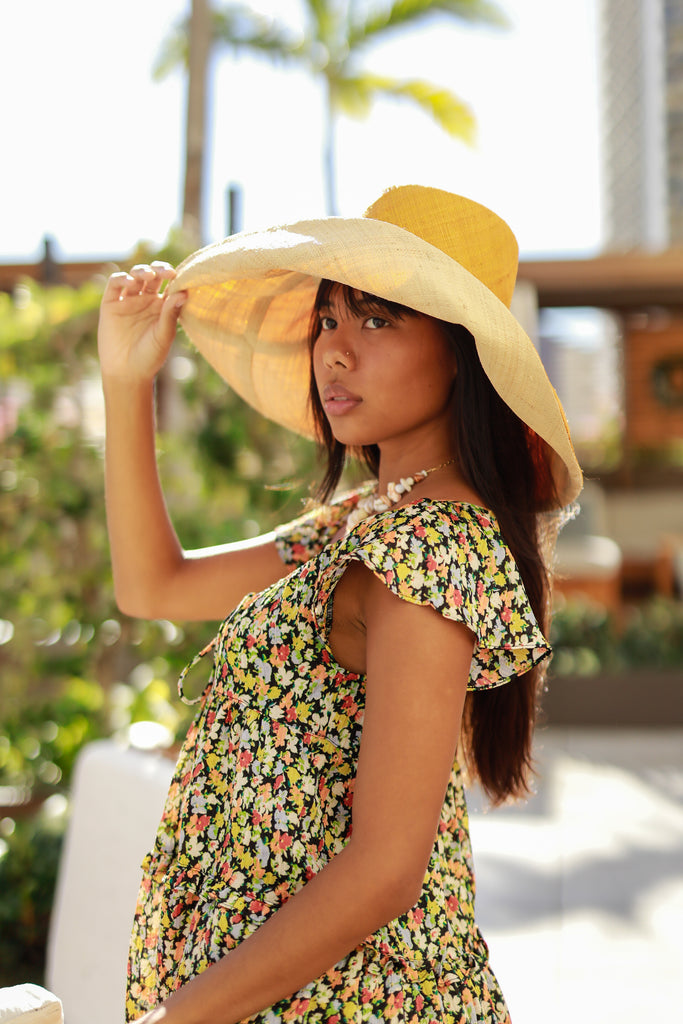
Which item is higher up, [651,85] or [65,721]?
[651,85]

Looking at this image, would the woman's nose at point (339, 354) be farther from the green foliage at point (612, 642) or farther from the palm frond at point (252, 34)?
the palm frond at point (252, 34)

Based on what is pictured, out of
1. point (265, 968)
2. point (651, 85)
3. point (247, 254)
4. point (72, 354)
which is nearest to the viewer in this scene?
point (265, 968)

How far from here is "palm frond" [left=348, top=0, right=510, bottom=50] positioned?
10398mm

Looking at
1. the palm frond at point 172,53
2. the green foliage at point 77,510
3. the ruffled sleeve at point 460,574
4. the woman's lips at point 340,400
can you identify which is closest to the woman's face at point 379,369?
the woman's lips at point 340,400

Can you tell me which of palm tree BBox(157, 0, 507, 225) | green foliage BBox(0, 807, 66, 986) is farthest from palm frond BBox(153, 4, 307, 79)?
green foliage BBox(0, 807, 66, 986)

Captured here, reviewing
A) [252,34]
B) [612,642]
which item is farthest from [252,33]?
[612,642]

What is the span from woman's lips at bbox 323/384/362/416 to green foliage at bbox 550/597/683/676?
4.90 m

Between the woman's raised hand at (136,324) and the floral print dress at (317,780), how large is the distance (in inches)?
17.1

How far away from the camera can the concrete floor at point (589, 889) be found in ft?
9.98

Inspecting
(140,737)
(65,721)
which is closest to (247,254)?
(140,737)

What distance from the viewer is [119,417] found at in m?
1.47

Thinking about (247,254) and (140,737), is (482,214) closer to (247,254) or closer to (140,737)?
(247,254)

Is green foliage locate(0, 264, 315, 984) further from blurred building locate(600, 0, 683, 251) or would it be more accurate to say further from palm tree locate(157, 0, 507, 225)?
blurred building locate(600, 0, 683, 251)

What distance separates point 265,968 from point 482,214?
88 centimetres
